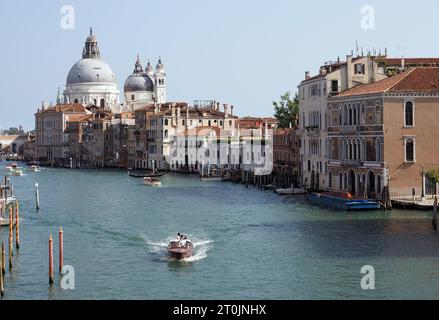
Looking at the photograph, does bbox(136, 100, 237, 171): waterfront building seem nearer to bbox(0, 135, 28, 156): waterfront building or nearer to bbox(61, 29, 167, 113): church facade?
bbox(61, 29, 167, 113): church facade

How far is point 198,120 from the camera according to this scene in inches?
2110

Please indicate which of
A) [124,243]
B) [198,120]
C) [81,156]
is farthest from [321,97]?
[81,156]

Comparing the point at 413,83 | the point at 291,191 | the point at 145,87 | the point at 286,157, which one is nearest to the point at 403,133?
the point at 413,83

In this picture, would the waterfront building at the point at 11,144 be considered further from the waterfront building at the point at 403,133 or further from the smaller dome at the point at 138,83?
the waterfront building at the point at 403,133

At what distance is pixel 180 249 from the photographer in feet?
54.1

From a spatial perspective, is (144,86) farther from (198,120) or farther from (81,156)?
(198,120)

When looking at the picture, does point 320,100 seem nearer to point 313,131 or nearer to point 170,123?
point 313,131

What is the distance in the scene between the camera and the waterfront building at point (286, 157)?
3494 cm

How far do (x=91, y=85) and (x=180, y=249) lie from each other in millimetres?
67030

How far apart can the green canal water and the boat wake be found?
1.0 inches

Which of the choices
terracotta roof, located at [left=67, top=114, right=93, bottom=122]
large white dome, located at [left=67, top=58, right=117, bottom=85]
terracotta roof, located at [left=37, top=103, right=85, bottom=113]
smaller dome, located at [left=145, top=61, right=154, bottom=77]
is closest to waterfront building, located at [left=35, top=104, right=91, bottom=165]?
terracotta roof, located at [left=37, top=103, right=85, bottom=113]

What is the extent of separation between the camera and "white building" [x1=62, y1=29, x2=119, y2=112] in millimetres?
82375

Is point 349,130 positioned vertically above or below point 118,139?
above
